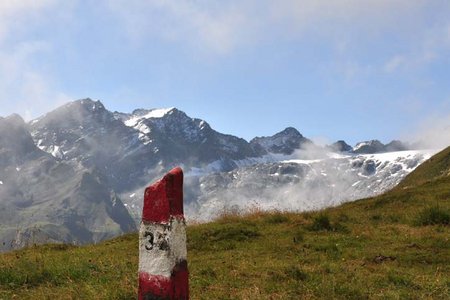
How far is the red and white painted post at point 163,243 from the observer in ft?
21.4

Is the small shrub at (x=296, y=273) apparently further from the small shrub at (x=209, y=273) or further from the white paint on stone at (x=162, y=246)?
the white paint on stone at (x=162, y=246)

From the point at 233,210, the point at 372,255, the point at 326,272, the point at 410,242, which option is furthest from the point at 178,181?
the point at 233,210

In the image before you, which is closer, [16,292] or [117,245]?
[16,292]

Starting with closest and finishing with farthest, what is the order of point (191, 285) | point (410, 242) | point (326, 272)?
1. point (191, 285)
2. point (326, 272)
3. point (410, 242)

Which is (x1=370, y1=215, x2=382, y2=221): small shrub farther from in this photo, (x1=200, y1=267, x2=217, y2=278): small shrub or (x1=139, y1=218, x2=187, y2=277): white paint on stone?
(x1=139, y1=218, x2=187, y2=277): white paint on stone

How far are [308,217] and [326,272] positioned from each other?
11.3m

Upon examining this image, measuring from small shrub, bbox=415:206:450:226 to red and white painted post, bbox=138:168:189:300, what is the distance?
61.0ft

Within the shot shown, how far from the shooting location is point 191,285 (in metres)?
12.4

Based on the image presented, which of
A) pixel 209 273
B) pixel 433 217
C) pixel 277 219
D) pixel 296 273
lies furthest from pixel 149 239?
pixel 433 217

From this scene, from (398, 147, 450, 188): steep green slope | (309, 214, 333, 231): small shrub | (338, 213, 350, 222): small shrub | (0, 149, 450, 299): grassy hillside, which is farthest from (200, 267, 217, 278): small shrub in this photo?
(398, 147, 450, 188): steep green slope

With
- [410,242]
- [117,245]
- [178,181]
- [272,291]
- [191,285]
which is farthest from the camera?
[117,245]

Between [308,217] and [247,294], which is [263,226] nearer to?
[308,217]

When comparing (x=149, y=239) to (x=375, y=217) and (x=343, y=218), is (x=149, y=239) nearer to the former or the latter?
(x=343, y=218)

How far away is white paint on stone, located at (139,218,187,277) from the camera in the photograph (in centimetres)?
657
